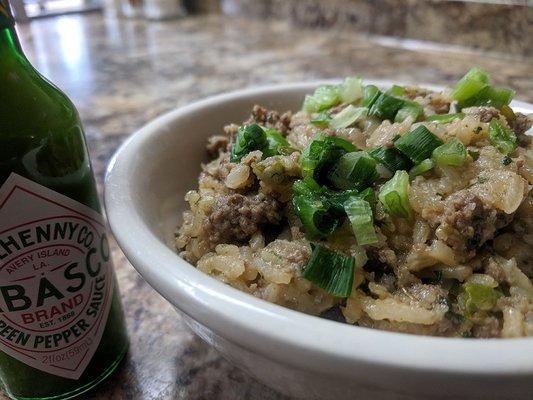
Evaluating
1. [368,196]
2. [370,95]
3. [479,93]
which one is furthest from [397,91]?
[368,196]

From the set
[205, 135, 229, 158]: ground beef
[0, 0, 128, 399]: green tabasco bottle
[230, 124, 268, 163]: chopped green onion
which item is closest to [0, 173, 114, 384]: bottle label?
[0, 0, 128, 399]: green tabasco bottle

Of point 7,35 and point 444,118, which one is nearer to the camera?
point 7,35

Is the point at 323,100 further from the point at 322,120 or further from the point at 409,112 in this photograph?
the point at 409,112

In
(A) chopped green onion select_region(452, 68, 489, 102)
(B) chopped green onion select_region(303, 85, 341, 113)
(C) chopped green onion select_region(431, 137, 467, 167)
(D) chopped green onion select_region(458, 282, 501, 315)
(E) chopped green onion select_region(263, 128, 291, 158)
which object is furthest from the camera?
(B) chopped green onion select_region(303, 85, 341, 113)

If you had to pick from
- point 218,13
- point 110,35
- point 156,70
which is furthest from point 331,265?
point 218,13

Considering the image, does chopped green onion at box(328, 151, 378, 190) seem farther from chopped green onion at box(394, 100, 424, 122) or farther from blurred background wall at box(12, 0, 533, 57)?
blurred background wall at box(12, 0, 533, 57)

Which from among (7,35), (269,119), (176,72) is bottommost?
(176,72)
